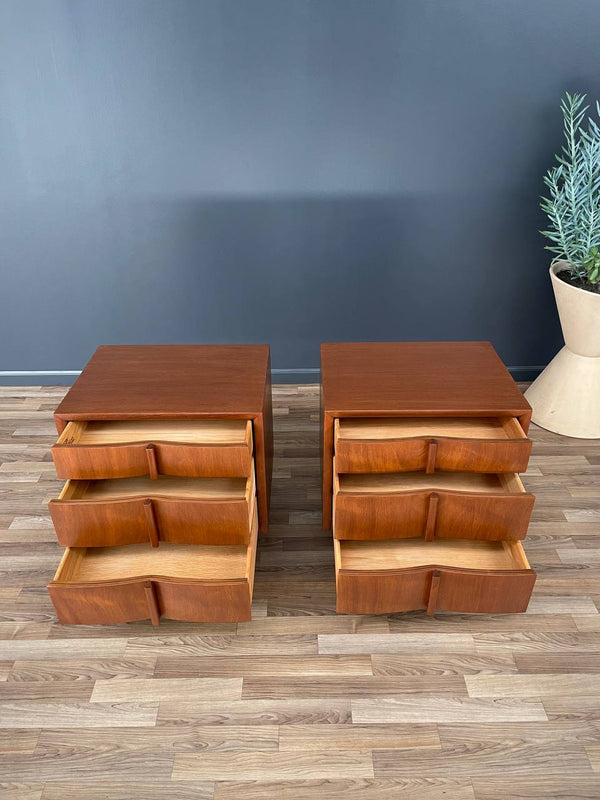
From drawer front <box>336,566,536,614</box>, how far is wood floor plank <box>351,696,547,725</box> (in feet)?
0.48

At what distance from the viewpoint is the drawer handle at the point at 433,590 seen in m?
1.13

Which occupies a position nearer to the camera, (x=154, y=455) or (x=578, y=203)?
(x=154, y=455)

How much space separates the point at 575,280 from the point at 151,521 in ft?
4.01

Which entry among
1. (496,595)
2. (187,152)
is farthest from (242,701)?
(187,152)

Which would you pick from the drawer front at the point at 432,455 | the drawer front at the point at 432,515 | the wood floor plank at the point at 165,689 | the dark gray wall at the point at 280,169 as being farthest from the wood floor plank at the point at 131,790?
the dark gray wall at the point at 280,169

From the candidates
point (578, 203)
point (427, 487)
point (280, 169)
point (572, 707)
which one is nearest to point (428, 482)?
point (427, 487)

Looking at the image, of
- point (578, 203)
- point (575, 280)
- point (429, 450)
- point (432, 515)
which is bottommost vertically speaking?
point (432, 515)

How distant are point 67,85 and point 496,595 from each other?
1.55 metres

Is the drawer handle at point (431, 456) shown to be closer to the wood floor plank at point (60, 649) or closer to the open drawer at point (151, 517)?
the open drawer at point (151, 517)

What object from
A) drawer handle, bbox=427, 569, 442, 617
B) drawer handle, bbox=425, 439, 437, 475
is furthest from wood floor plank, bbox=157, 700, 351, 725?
drawer handle, bbox=425, 439, 437, 475

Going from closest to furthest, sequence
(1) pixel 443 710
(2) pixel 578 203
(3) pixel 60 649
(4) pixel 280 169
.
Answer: (1) pixel 443 710
(3) pixel 60 649
(2) pixel 578 203
(4) pixel 280 169

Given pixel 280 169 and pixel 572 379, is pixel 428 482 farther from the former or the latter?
pixel 280 169

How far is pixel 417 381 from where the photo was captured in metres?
1.32

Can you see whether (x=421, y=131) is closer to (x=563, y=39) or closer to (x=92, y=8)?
(x=563, y=39)
